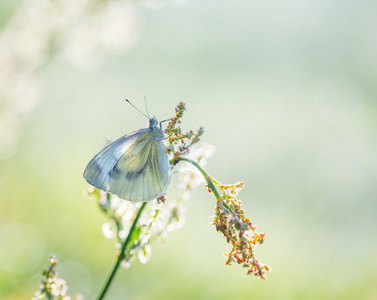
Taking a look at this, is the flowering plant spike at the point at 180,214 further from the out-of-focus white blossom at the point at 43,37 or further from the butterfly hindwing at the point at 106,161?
the out-of-focus white blossom at the point at 43,37

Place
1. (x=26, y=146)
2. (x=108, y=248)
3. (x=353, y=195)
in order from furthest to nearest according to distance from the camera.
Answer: (x=353, y=195), (x=26, y=146), (x=108, y=248)

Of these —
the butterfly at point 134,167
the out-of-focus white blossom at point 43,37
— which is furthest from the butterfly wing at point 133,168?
the out-of-focus white blossom at point 43,37

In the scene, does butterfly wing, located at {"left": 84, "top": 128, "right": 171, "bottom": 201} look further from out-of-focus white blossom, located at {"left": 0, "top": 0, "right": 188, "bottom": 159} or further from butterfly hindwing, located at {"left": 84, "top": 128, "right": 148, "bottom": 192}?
out-of-focus white blossom, located at {"left": 0, "top": 0, "right": 188, "bottom": 159}

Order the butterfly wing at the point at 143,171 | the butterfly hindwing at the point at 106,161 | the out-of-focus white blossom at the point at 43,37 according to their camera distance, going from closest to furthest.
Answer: the butterfly wing at the point at 143,171 → the butterfly hindwing at the point at 106,161 → the out-of-focus white blossom at the point at 43,37

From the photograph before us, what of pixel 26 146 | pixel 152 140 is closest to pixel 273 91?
pixel 26 146

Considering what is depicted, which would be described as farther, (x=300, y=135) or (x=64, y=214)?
(x=300, y=135)

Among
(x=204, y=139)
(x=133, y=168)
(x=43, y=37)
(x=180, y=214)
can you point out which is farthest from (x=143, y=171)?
(x=204, y=139)

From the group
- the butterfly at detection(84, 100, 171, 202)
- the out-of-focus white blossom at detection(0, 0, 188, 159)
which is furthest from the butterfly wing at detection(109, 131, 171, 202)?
the out-of-focus white blossom at detection(0, 0, 188, 159)

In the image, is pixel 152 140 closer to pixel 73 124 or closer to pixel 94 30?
pixel 94 30
